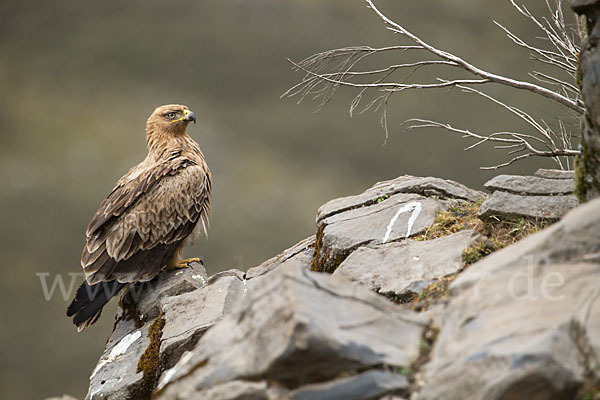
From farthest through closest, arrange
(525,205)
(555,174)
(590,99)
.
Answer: (555,174) < (525,205) < (590,99)

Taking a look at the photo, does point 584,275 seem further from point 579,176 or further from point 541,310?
point 579,176

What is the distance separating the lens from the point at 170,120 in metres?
6.50

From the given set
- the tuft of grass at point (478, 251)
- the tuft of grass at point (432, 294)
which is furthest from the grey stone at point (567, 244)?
the tuft of grass at point (478, 251)

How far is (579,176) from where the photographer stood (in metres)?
3.26

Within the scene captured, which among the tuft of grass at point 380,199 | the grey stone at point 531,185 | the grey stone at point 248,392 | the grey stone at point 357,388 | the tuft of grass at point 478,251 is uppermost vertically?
the tuft of grass at point 380,199

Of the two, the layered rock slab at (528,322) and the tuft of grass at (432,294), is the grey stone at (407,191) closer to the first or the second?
the tuft of grass at (432,294)

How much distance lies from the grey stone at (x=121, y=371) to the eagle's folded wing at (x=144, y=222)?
0.81m

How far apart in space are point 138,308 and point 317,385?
3185 millimetres

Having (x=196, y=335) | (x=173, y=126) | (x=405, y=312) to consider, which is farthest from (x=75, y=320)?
(x=405, y=312)

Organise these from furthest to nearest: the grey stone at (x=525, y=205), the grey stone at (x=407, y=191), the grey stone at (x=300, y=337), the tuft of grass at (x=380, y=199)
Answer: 1. the tuft of grass at (x=380, y=199)
2. the grey stone at (x=407, y=191)
3. the grey stone at (x=525, y=205)
4. the grey stone at (x=300, y=337)

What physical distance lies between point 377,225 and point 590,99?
208 cm

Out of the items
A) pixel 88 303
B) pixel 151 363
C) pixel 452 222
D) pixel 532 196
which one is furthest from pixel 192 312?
pixel 532 196

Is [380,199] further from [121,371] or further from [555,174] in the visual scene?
[121,371]

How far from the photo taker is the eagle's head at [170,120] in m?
6.48
